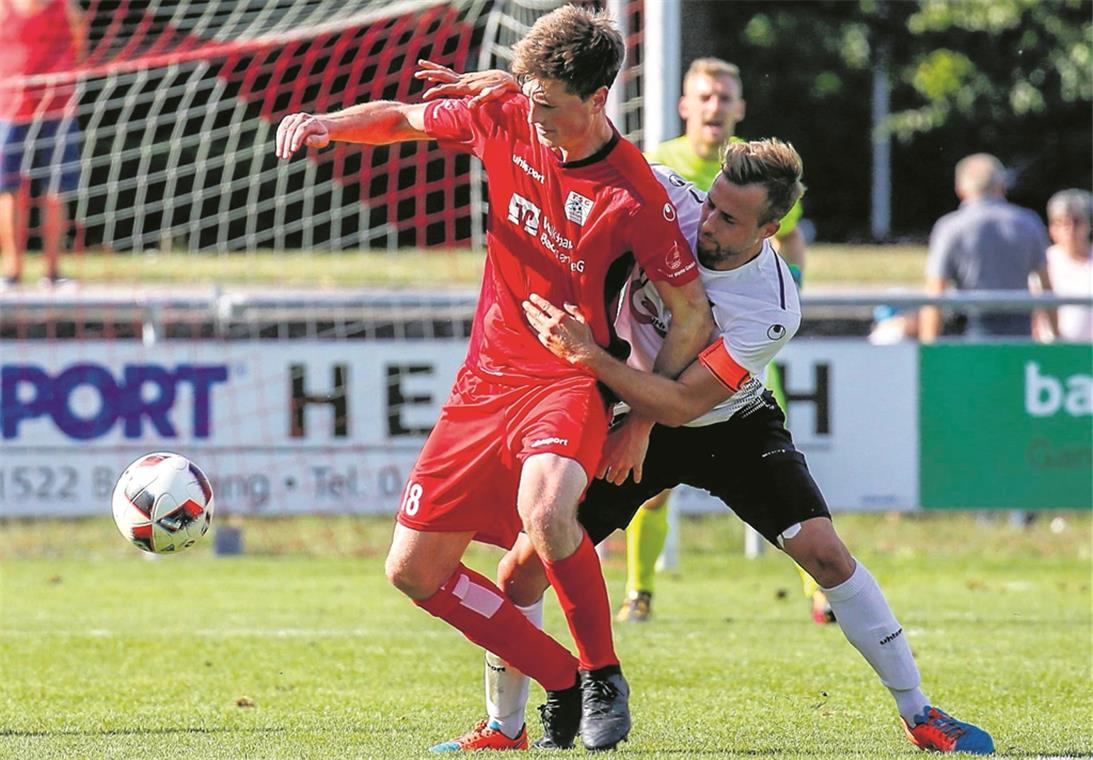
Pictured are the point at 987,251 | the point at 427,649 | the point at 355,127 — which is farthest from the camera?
the point at 987,251

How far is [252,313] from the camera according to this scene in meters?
11.2

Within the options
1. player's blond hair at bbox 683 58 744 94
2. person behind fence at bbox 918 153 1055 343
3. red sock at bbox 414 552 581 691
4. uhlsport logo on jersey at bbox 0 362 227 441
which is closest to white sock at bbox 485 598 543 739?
red sock at bbox 414 552 581 691

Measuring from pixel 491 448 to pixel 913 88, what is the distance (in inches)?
999

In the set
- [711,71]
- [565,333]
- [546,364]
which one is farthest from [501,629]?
[711,71]

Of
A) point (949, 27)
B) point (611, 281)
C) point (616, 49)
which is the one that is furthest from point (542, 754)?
point (949, 27)

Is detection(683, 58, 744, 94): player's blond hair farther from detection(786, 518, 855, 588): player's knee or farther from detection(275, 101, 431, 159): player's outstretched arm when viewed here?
detection(786, 518, 855, 588): player's knee

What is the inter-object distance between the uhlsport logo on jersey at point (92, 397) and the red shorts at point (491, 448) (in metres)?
5.77

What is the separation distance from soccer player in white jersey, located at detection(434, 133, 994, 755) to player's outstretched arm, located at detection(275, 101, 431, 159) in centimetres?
72

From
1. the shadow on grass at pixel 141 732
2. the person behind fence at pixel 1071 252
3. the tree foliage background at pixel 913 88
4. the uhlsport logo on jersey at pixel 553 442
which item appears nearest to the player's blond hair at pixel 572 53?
the uhlsport logo on jersey at pixel 553 442

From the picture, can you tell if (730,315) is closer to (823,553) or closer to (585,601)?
(823,553)

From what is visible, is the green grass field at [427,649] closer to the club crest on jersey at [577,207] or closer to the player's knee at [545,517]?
the player's knee at [545,517]

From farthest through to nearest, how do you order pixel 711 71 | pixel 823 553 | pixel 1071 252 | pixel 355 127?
pixel 1071 252 → pixel 711 71 → pixel 355 127 → pixel 823 553

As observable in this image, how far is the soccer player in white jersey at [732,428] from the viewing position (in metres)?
5.28

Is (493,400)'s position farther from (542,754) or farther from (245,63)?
(245,63)
